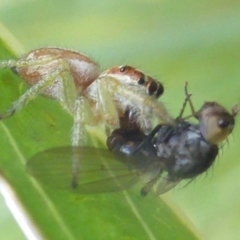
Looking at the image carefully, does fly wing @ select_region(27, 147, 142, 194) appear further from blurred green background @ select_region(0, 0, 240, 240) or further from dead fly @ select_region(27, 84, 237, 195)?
blurred green background @ select_region(0, 0, 240, 240)

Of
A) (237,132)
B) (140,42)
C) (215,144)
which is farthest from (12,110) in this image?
(140,42)

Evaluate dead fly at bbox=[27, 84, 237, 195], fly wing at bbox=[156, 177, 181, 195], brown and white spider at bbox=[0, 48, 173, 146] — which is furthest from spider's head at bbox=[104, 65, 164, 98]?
fly wing at bbox=[156, 177, 181, 195]

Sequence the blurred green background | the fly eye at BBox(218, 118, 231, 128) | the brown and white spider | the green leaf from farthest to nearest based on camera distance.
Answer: the blurred green background, the brown and white spider, the fly eye at BBox(218, 118, 231, 128), the green leaf

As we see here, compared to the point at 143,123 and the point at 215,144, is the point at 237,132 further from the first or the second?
the point at 215,144

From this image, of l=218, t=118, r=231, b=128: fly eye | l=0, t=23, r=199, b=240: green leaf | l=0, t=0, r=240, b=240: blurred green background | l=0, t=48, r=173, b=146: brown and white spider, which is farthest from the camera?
l=0, t=0, r=240, b=240: blurred green background

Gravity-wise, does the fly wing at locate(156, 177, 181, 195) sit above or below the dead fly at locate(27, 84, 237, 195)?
below

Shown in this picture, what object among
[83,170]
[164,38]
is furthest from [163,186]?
[164,38]

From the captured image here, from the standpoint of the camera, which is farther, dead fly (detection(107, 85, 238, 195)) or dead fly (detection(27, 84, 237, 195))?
dead fly (detection(107, 85, 238, 195))
